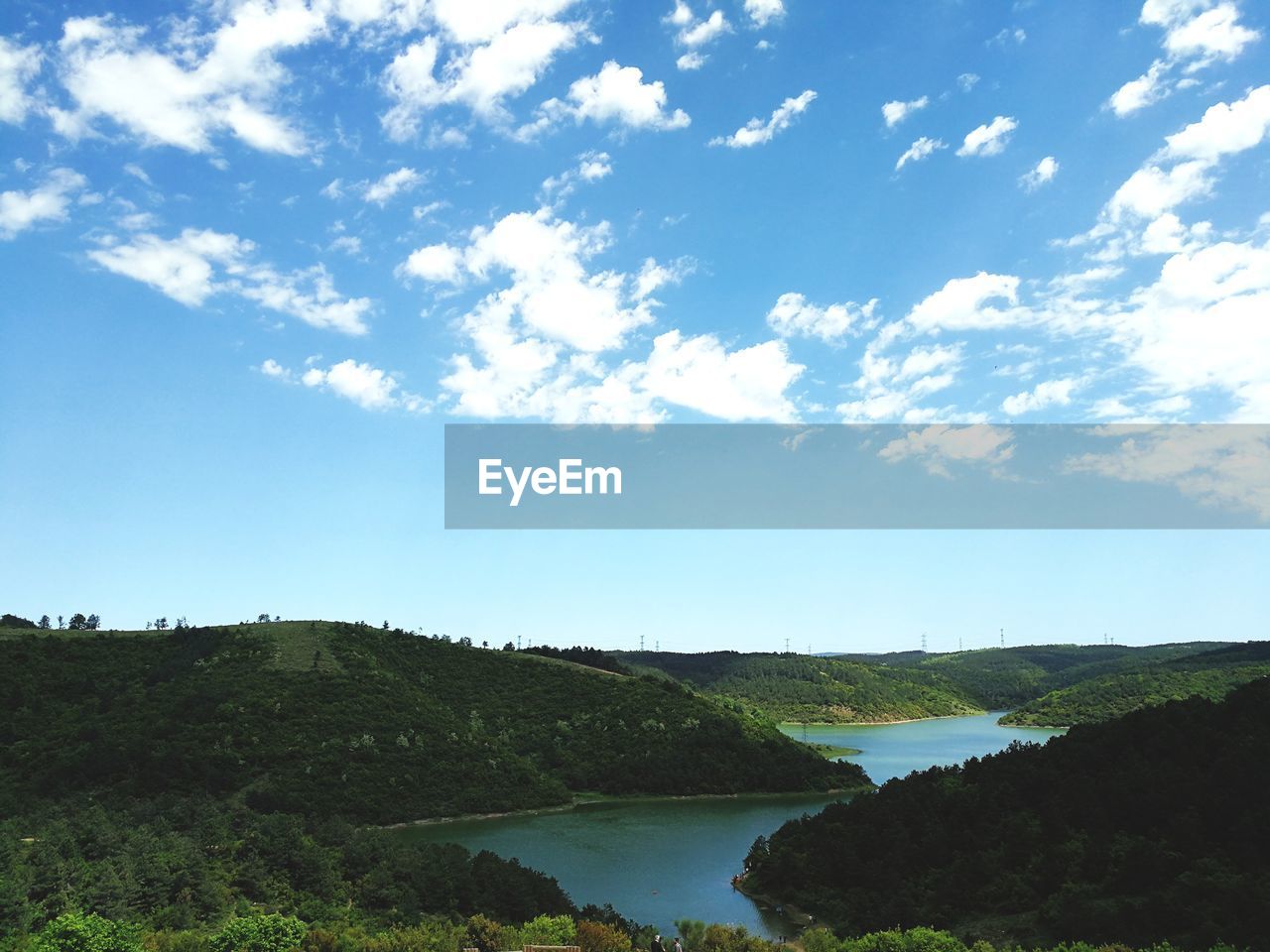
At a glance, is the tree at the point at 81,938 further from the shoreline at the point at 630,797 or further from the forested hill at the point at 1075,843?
the shoreline at the point at 630,797

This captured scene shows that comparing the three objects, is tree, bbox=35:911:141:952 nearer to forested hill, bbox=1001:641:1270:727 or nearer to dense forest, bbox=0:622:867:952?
dense forest, bbox=0:622:867:952

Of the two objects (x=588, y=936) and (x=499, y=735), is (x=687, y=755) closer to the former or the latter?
(x=499, y=735)

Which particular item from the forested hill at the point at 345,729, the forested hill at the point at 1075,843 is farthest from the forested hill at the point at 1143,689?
the forested hill at the point at 1075,843

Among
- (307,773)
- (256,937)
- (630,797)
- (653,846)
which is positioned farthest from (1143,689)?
(256,937)

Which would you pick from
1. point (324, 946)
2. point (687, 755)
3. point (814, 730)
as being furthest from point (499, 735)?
point (814, 730)

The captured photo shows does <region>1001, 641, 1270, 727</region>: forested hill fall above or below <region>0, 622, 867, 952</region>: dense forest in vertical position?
below

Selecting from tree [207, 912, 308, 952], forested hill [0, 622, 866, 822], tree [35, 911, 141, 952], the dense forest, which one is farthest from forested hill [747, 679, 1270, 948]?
forested hill [0, 622, 866, 822]

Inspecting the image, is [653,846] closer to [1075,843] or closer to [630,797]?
[630,797]
